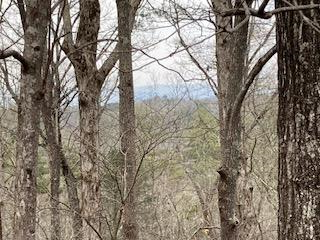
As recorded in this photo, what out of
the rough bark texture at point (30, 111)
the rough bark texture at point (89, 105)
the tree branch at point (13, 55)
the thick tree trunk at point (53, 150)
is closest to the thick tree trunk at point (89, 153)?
the rough bark texture at point (89, 105)

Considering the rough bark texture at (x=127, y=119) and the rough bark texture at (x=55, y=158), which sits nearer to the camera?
the rough bark texture at (x=127, y=119)

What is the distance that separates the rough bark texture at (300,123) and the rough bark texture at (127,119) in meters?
2.04

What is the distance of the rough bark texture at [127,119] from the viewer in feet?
13.3

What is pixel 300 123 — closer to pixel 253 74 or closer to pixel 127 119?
pixel 253 74

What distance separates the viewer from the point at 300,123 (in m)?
1.90

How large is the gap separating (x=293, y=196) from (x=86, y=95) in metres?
2.69

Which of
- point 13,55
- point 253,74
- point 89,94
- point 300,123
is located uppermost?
point 13,55

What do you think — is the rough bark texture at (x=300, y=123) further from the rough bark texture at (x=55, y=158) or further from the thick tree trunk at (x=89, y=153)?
the rough bark texture at (x=55, y=158)

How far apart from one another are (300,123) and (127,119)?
274 cm

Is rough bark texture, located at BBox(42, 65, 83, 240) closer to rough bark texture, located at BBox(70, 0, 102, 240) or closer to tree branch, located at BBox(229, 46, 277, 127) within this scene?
rough bark texture, located at BBox(70, 0, 102, 240)

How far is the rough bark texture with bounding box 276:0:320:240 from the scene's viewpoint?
1.88 m

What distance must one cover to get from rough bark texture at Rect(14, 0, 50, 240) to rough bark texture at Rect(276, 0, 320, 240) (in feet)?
4.97

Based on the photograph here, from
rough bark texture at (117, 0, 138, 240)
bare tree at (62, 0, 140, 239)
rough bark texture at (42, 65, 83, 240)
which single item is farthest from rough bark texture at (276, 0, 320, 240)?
rough bark texture at (42, 65, 83, 240)

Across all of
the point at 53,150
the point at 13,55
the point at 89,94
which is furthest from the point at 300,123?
the point at 53,150
